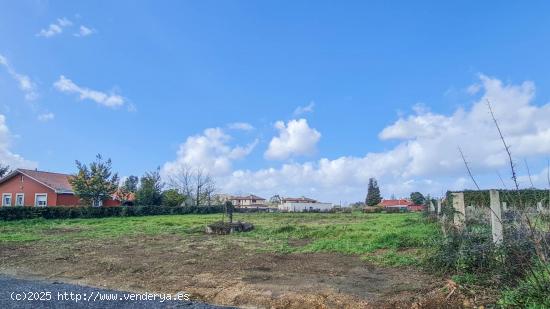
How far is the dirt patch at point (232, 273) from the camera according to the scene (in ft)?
19.4

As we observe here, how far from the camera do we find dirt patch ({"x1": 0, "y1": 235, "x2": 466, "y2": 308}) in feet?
19.4

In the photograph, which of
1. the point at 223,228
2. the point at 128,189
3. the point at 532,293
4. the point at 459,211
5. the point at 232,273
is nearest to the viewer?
the point at 532,293

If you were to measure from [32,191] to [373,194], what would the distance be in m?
54.9

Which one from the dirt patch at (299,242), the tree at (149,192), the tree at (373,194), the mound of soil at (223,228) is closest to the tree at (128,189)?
the tree at (149,192)

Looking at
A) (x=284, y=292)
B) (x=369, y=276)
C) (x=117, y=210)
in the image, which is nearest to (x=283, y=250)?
(x=369, y=276)

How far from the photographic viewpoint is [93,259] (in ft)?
31.9

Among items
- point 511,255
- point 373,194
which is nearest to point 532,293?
point 511,255

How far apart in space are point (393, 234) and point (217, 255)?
478cm

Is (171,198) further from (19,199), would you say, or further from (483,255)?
(483,255)

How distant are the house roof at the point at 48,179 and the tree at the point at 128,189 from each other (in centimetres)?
530

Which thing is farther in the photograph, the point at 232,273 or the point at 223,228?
the point at 223,228

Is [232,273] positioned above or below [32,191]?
below

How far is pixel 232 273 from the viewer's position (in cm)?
782

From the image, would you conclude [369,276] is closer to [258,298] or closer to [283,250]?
[258,298]
